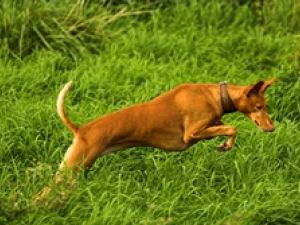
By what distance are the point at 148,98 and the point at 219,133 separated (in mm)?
1864

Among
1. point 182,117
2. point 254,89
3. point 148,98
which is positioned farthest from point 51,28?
point 254,89

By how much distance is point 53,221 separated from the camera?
6.32 meters

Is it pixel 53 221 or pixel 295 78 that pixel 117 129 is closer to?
pixel 53 221

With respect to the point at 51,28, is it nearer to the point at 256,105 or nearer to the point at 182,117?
the point at 182,117

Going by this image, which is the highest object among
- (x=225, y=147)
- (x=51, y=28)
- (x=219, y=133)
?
(x=51, y=28)

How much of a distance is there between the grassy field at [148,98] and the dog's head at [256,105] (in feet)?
1.41

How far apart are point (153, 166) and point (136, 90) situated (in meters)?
1.62

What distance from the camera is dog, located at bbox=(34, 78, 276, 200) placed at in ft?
22.5

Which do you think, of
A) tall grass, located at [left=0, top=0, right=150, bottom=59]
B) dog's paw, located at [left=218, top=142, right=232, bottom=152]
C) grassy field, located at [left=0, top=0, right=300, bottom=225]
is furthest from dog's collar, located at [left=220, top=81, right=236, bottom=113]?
tall grass, located at [left=0, top=0, right=150, bottom=59]

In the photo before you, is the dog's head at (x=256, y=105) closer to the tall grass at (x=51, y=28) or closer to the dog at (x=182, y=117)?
the dog at (x=182, y=117)

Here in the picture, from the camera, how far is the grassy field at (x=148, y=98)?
21.8ft

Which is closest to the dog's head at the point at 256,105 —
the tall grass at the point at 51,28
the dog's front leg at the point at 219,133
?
the dog's front leg at the point at 219,133

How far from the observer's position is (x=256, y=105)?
23.3ft

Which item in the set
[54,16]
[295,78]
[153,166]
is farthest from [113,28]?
[153,166]
